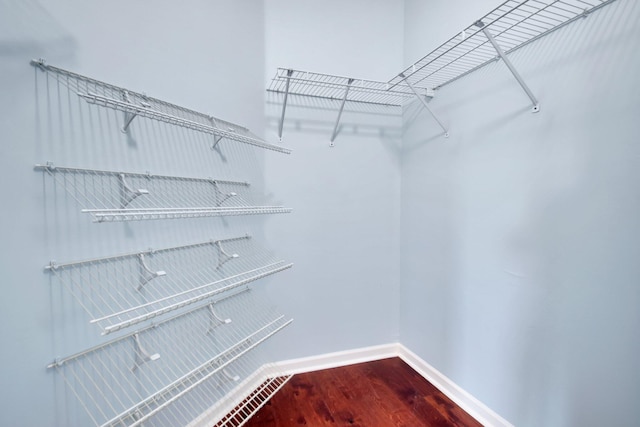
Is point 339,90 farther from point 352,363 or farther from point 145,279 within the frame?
point 352,363

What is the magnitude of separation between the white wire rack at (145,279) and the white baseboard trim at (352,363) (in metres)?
0.63

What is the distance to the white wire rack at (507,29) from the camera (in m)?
1.04

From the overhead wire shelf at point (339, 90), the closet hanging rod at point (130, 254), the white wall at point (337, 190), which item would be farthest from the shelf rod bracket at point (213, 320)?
the overhead wire shelf at point (339, 90)

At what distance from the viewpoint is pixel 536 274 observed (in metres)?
1.23

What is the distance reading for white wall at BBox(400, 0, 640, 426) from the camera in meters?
0.97

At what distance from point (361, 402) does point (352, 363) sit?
38 cm

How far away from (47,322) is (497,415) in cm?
182

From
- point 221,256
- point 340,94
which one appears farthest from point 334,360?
point 340,94

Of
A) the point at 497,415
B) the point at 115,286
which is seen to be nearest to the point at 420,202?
the point at 497,415

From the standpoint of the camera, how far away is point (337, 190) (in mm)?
1966

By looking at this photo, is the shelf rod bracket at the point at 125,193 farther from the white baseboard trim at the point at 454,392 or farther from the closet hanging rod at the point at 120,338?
the white baseboard trim at the point at 454,392

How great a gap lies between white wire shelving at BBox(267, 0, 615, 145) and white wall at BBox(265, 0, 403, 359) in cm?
13

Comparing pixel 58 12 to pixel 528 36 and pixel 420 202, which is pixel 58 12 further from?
pixel 420 202

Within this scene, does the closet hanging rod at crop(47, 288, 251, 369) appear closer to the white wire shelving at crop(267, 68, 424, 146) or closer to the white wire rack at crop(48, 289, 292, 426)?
the white wire rack at crop(48, 289, 292, 426)
